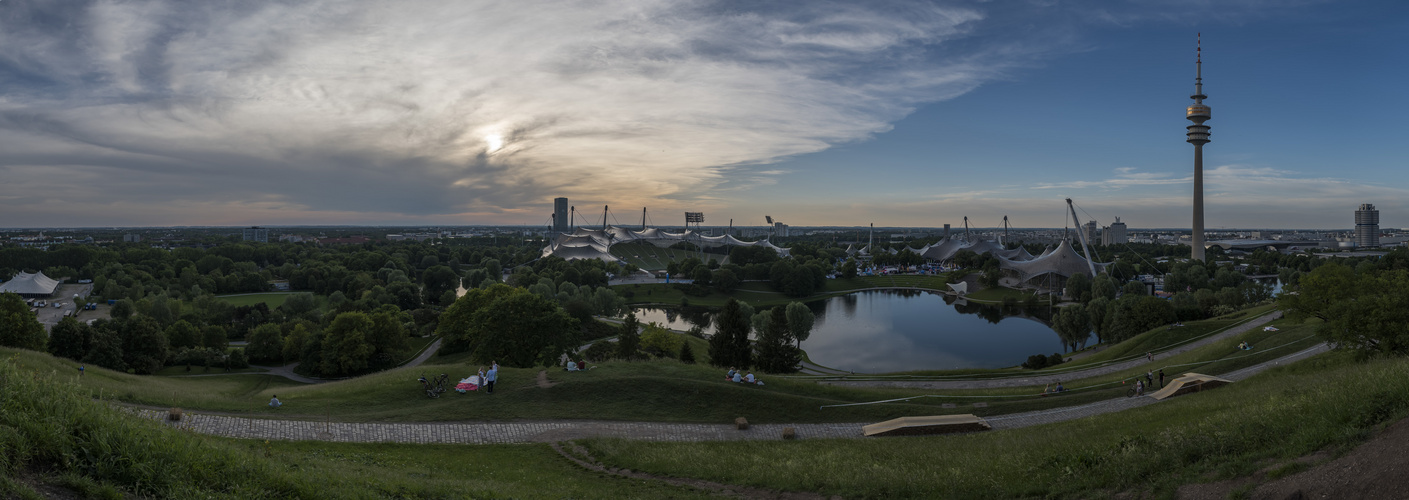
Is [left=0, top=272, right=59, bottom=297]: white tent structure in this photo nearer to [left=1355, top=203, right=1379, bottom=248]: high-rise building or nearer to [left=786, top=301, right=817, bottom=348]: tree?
[left=786, top=301, right=817, bottom=348]: tree

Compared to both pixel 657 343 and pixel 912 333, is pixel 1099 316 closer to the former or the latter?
pixel 912 333

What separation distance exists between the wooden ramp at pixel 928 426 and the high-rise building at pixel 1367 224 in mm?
180725

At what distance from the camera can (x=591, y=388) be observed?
15.8m

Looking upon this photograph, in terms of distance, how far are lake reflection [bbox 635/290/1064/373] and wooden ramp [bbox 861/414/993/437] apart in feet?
62.6

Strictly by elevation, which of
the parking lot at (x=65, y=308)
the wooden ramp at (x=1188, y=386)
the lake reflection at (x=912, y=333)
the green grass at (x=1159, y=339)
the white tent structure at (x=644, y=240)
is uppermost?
the white tent structure at (x=644, y=240)

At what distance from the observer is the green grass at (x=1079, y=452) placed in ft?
20.9

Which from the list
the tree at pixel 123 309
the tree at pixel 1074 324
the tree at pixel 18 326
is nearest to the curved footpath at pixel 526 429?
the tree at pixel 18 326

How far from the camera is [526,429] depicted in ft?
43.1

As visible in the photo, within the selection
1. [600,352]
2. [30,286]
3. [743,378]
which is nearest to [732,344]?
[600,352]

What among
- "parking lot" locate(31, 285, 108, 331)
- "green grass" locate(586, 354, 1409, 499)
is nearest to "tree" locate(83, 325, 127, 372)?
"parking lot" locate(31, 285, 108, 331)

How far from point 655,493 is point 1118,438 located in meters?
6.08

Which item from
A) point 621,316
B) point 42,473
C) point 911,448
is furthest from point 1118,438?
point 621,316

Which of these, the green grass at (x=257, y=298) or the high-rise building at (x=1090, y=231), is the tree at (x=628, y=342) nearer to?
the green grass at (x=257, y=298)

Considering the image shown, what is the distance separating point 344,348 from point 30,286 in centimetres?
4979
